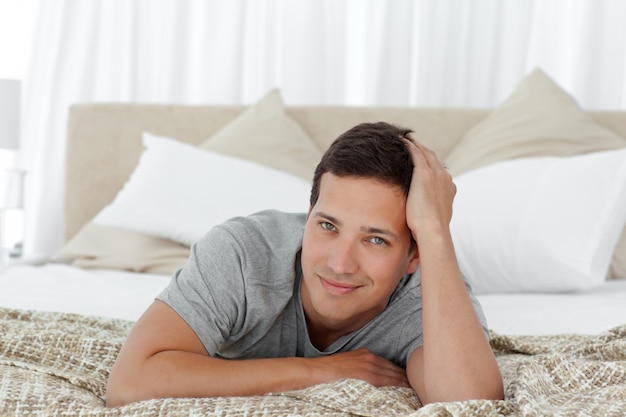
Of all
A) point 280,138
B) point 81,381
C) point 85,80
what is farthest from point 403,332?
point 85,80

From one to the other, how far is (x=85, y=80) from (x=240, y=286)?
8.18ft

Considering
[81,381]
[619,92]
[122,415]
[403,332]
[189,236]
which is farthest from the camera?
[619,92]

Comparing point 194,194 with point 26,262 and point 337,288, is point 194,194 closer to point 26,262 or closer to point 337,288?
point 26,262

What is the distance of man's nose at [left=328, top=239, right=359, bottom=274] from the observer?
1.31 m

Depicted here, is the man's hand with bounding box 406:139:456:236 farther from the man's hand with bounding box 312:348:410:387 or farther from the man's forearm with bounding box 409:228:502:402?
the man's hand with bounding box 312:348:410:387

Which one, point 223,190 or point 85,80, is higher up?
point 85,80

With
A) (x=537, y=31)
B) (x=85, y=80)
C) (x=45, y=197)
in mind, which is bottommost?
(x=45, y=197)

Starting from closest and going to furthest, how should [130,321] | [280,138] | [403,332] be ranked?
[403,332] → [130,321] → [280,138]

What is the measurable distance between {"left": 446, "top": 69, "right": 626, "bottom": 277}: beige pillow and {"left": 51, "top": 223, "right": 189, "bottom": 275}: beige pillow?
1.03 m

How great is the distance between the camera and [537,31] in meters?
3.56

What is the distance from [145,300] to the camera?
2.11m

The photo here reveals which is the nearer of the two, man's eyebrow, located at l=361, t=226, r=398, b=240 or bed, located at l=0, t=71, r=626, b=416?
bed, located at l=0, t=71, r=626, b=416

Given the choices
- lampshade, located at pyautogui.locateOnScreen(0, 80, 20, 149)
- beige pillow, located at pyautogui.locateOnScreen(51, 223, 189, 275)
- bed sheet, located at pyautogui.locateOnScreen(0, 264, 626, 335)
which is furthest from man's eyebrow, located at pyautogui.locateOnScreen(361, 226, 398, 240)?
lampshade, located at pyautogui.locateOnScreen(0, 80, 20, 149)

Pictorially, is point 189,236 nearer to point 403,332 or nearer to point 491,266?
point 491,266
